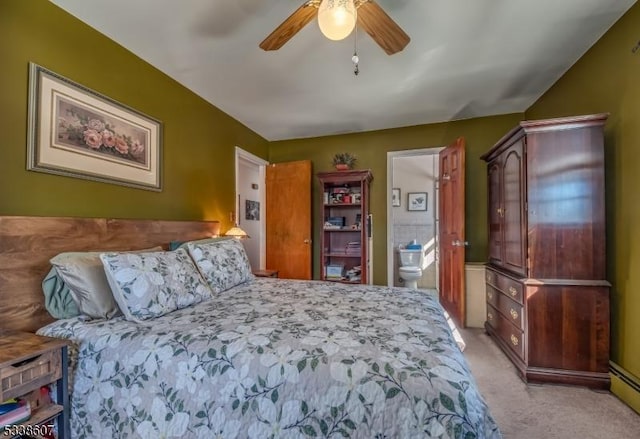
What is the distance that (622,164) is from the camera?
205 centimetres

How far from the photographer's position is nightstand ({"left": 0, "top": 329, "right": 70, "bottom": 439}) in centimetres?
115

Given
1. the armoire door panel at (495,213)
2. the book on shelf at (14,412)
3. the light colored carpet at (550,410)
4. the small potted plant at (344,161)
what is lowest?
the light colored carpet at (550,410)

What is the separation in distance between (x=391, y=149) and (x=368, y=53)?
1.88 meters

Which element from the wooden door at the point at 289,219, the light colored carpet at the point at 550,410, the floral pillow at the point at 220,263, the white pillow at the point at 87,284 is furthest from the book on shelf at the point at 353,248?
the white pillow at the point at 87,284

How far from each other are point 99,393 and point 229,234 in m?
1.93

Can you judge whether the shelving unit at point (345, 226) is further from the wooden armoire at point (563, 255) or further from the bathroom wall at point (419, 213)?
the wooden armoire at point (563, 255)

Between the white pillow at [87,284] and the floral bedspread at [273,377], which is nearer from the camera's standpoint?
the floral bedspread at [273,377]

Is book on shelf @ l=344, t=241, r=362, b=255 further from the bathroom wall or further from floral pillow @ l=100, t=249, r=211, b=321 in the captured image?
floral pillow @ l=100, t=249, r=211, b=321

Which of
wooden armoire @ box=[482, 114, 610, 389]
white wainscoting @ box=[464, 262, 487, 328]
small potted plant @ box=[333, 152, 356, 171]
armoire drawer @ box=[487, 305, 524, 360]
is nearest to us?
wooden armoire @ box=[482, 114, 610, 389]

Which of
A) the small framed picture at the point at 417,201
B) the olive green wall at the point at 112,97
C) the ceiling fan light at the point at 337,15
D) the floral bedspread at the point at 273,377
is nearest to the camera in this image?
the floral bedspread at the point at 273,377

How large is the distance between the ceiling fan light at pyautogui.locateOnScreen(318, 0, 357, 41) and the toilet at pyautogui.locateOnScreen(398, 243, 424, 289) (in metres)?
4.23

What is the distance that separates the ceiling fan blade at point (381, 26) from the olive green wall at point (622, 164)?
1564mm

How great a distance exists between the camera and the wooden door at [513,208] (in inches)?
92.9

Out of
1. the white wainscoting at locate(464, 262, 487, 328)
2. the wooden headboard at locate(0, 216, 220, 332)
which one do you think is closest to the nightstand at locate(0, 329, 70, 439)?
the wooden headboard at locate(0, 216, 220, 332)
